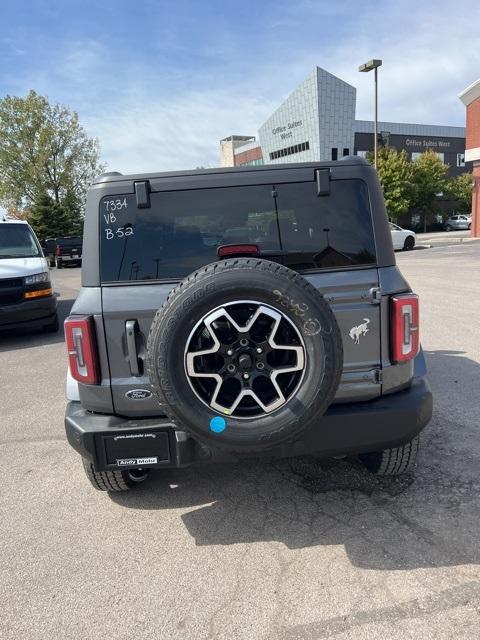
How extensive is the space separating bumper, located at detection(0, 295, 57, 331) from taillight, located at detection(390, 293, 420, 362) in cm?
682

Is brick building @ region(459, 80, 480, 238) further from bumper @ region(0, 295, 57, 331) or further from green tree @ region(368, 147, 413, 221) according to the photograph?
bumper @ region(0, 295, 57, 331)

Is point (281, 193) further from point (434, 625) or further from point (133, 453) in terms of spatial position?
point (434, 625)

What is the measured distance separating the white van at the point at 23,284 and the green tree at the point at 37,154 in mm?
40339

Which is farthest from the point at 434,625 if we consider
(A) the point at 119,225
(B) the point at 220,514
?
(A) the point at 119,225

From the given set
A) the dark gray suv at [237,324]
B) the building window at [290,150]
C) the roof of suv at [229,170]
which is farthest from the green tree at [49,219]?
the dark gray suv at [237,324]

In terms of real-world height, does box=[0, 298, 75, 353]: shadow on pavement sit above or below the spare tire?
below

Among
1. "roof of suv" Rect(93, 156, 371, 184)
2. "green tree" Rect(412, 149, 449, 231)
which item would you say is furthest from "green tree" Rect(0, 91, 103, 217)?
"roof of suv" Rect(93, 156, 371, 184)

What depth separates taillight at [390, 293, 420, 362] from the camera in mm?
2678

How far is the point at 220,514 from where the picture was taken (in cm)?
300

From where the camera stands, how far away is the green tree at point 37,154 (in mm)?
46781

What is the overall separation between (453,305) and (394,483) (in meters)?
7.06

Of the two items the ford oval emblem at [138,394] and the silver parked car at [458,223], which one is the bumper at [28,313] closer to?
the ford oval emblem at [138,394]

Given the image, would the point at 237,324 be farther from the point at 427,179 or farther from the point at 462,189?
the point at 462,189

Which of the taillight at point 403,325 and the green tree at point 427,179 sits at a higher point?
the green tree at point 427,179
